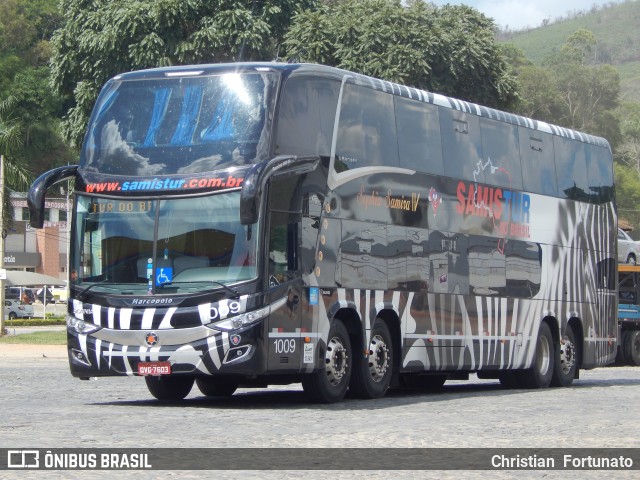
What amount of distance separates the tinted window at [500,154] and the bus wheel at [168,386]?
6.17 metres

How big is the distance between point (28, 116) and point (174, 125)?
68.4 metres

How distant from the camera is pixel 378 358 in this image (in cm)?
1898

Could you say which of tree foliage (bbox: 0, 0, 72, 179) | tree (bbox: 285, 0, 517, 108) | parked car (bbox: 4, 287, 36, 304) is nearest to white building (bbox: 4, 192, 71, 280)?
parked car (bbox: 4, 287, 36, 304)

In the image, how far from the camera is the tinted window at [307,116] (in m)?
17.0

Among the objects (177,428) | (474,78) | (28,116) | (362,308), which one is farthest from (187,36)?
(28,116)

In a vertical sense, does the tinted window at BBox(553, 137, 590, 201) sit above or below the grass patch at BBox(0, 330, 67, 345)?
above

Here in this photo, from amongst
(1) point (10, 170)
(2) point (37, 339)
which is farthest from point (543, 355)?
(1) point (10, 170)

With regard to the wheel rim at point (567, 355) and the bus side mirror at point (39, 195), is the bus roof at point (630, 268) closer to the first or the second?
the wheel rim at point (567, 355)

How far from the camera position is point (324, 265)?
1767cm

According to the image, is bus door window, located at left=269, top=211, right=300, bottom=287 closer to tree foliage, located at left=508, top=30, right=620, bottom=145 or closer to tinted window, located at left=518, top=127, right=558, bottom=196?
tinted window, located at left=518, top=127, right=558, bottom=196

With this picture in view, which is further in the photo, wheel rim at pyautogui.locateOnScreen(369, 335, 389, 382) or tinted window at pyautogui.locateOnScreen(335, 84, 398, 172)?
wheel rim at pyautogui.locateOnScreen(369, 335, 389, 382)

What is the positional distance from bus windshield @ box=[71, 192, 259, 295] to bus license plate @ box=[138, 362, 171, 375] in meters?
0.88

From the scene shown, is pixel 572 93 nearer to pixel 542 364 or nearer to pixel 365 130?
pixel 542 364

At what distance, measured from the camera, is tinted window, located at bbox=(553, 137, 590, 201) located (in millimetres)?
24706
